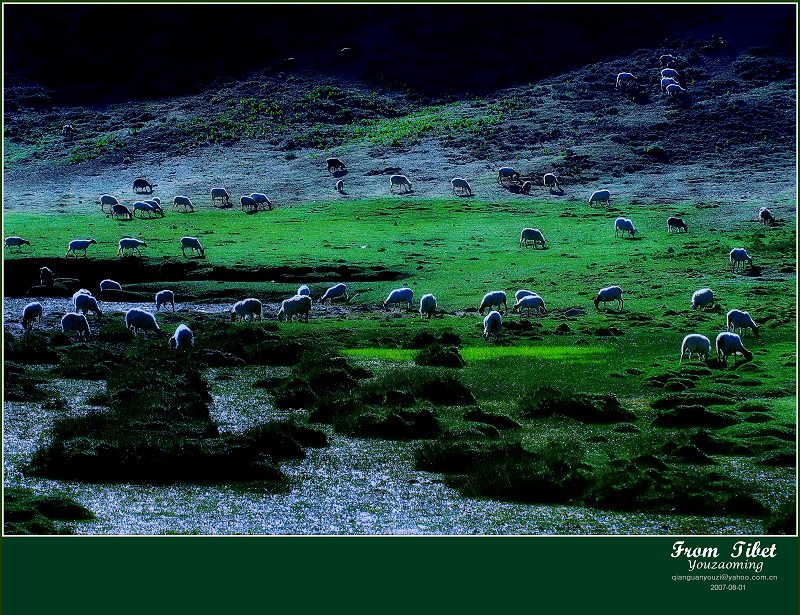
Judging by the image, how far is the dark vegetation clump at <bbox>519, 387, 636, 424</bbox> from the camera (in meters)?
26.0

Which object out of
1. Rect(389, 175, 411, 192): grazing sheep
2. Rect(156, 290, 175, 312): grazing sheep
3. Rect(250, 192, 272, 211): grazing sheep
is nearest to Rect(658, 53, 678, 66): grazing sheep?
Rect(389, 175, 411, 192): grazing sheep

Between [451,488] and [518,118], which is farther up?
[518,118]

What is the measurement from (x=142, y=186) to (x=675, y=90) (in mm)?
50289

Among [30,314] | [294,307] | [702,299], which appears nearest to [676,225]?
[702,299]

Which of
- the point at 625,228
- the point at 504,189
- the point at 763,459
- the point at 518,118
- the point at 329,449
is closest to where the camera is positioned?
the point at 763,459

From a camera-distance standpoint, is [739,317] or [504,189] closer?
[739,317]

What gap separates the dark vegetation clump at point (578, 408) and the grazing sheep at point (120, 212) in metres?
50.0

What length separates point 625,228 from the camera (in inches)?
2491

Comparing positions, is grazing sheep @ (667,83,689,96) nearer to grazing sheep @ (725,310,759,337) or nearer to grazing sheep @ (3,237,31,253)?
grazing sheep @ (3,237,31,253)

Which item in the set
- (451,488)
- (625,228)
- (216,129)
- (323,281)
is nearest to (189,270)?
(323,281)

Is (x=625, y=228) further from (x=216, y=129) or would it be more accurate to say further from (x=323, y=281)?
(x=216, y=129)

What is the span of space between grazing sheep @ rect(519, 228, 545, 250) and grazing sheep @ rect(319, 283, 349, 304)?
1663cm

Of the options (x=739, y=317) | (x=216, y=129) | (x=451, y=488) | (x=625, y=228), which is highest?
(x=216, y=129)

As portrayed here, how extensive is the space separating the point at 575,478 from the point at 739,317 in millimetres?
18801
